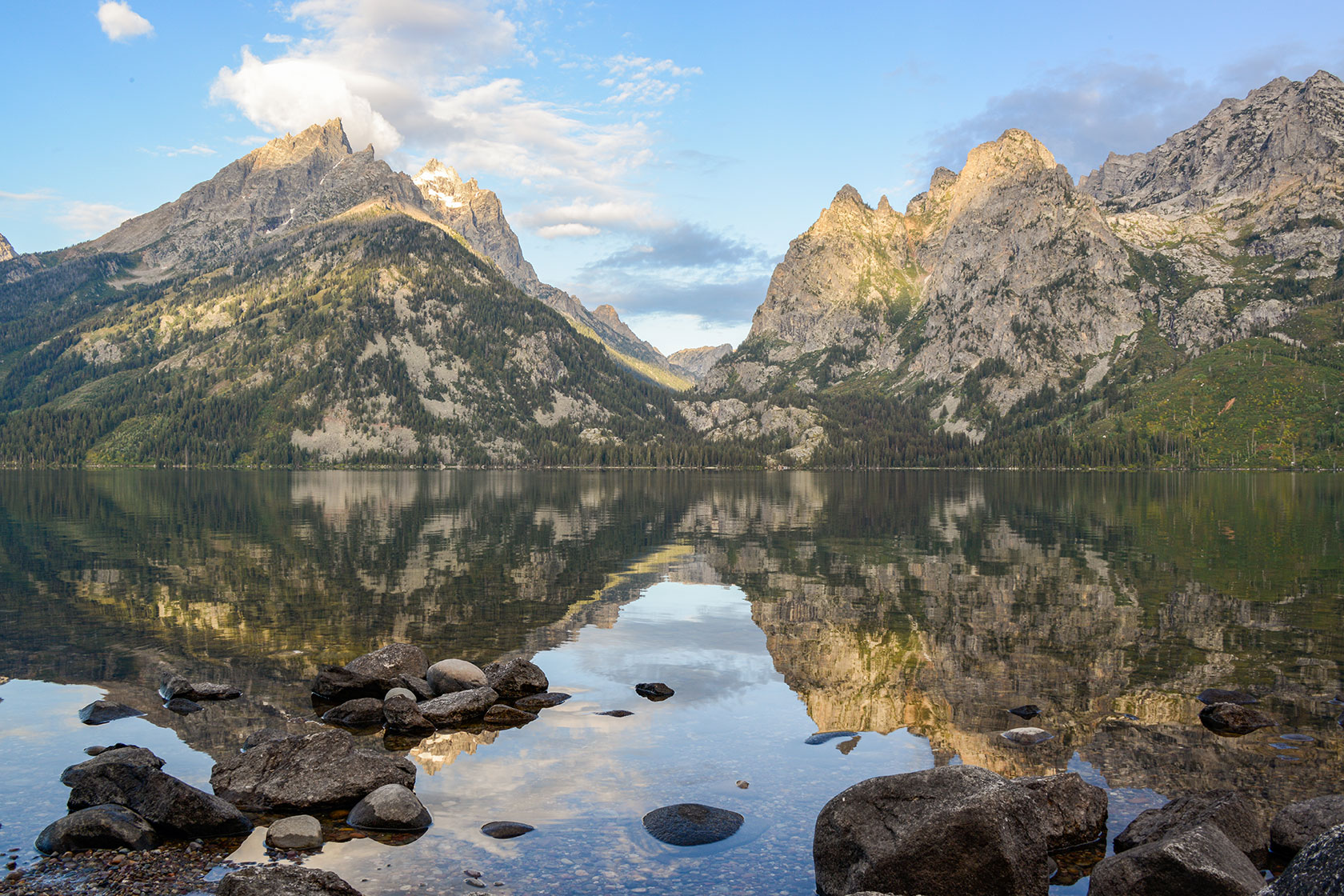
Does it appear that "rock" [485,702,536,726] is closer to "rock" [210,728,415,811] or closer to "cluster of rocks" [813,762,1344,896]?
"rock" [210,728,415,811]

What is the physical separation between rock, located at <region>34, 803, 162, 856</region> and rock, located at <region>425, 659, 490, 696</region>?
13.5 metres

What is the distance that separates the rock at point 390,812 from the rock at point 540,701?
9891mm

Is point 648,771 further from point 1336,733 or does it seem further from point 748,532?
point 748,532

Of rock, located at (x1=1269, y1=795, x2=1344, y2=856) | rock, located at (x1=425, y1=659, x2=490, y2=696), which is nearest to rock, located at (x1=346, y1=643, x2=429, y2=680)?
rock, located at (x1=425, y1=659, x2=490, y2=696)

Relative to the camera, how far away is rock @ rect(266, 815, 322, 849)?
19062 mm

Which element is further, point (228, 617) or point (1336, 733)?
point (228, 617)

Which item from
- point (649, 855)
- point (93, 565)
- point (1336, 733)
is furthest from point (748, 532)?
point (649, 855)

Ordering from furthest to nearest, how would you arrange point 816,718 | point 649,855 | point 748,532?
point 748,532
point 816,718
point 649,855

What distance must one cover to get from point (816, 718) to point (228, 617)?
33.3 meters

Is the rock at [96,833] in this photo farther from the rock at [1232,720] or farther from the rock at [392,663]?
the rock at [1232,720]

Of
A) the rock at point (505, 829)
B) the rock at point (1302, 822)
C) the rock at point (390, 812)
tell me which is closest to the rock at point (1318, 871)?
the rock at point (1302, 822)

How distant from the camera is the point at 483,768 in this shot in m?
24.5

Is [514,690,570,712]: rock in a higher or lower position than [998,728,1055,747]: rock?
lower

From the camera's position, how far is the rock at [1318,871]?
8.14 m
